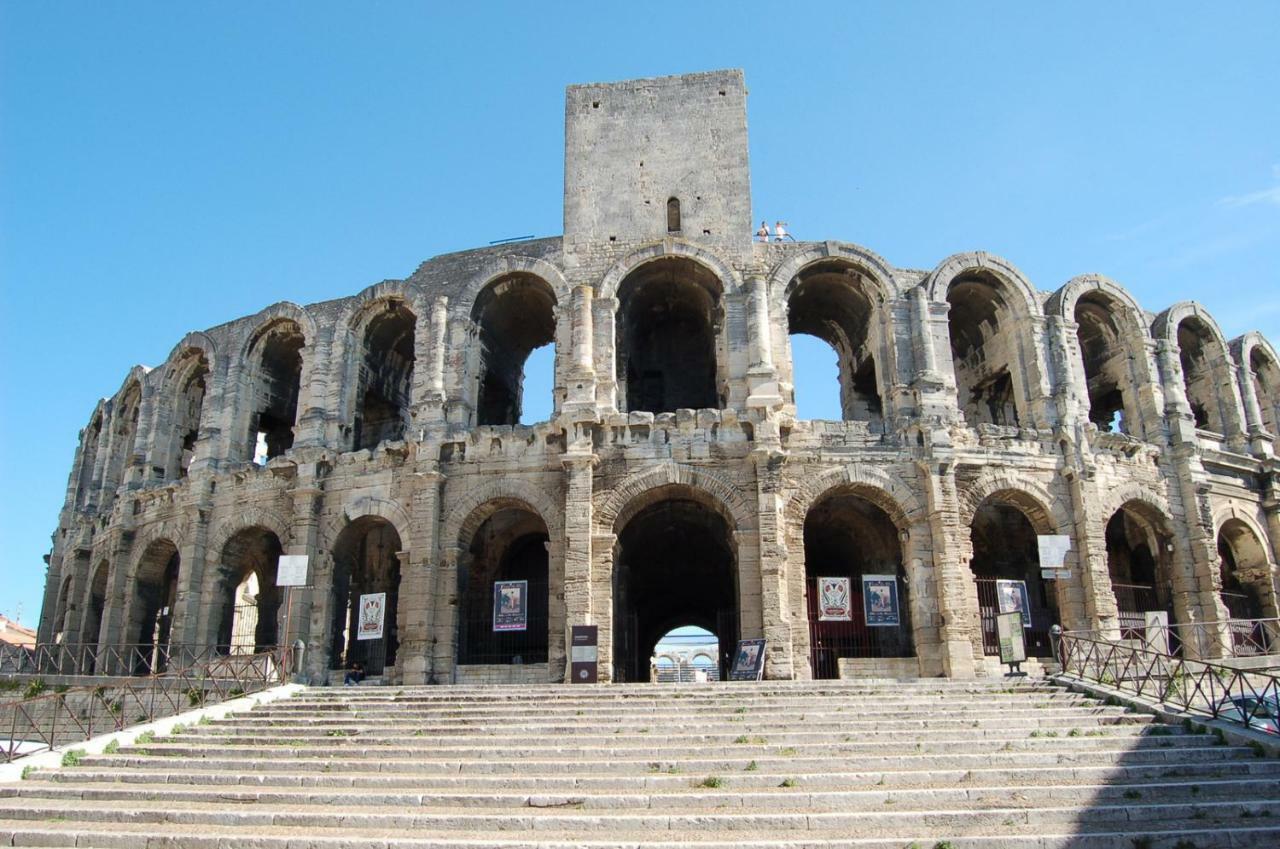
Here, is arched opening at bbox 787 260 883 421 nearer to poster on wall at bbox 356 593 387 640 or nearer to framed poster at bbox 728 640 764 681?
framed poster at bbox 728 640 764 681

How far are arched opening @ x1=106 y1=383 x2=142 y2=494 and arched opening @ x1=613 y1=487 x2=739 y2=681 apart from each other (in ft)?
55.7

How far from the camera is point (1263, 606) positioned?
2353 centimetres

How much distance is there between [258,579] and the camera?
26562mm

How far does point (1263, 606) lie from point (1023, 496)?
7777 millimetres

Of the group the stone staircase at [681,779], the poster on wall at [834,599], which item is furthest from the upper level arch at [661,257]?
the stone staircase at [681,779]

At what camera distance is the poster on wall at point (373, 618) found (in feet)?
68.9

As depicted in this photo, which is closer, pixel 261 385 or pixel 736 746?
pixel 736 746

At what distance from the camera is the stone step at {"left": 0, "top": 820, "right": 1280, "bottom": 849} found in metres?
9.13

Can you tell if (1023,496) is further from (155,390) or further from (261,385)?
(155,390)

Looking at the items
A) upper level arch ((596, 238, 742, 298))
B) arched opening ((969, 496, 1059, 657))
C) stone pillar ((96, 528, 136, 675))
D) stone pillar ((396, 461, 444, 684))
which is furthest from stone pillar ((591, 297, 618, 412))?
stone pillar ((96, 528, 136, 675))

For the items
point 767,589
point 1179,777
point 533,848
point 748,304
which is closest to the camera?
point 533,848

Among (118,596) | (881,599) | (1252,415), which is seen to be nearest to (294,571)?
(118,596)

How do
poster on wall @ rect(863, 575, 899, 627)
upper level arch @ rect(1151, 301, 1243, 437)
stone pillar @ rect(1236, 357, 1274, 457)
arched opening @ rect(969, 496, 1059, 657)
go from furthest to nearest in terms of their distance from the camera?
upper level arch @ rect(1151, 301, 1243, 437), stone pillar @ rect(1236, 357, 1274, 457), arched opening @ rect(969, 496, 1059, 657), poster on wall @ rect(863, 575, 899, 627)

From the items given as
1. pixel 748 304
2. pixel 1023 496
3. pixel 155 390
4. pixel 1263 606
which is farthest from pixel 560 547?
pixel 1263 606
